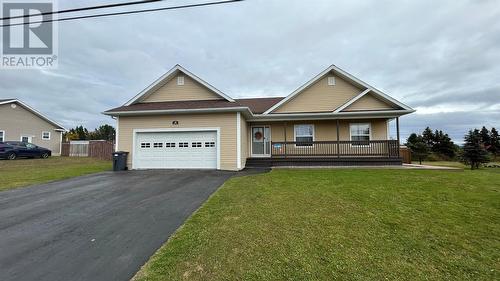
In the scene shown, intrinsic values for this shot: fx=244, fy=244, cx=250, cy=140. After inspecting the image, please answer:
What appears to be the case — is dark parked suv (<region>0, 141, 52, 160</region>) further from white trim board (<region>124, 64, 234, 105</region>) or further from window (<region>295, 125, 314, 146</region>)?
window (<region>295, 125, 314, 146</region>)

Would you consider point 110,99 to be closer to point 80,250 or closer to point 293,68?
point 293,68

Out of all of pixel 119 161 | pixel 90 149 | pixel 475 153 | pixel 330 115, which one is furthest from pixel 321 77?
pixel 90 149

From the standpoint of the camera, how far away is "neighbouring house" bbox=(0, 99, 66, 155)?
76.5 ft

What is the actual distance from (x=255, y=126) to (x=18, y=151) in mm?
20032

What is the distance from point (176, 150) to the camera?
1356cm

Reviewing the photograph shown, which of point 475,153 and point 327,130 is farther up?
point 327,130

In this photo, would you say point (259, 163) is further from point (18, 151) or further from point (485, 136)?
point (485, 136)

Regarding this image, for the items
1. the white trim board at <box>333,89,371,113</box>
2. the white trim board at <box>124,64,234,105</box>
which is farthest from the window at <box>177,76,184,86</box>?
the white trim board at <box>333,89,371,113</box>

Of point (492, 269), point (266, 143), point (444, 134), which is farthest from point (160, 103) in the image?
point (444, 134)

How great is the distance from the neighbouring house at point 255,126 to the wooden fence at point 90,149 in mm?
9546

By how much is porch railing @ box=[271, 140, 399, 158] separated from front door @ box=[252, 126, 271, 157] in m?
0.85

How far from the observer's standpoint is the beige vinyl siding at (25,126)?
2341cm

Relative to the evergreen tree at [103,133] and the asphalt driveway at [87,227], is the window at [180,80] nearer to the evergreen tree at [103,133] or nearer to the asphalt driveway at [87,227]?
the asphalt driveway at [87,227]

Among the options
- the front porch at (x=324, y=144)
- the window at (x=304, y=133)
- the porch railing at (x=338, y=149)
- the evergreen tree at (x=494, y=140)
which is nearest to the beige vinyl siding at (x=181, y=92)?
the front porch at (x=324, y=144)
